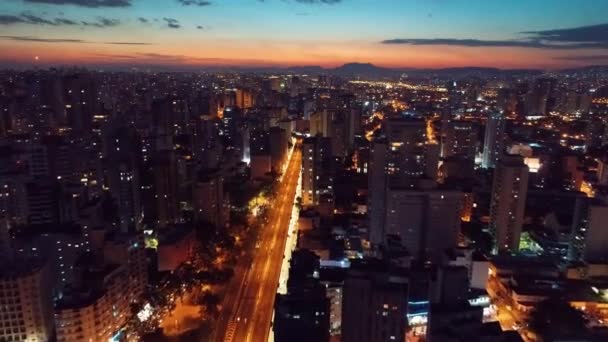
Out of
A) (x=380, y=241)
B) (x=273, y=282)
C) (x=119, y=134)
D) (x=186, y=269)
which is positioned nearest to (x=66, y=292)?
(x=186, y=269)

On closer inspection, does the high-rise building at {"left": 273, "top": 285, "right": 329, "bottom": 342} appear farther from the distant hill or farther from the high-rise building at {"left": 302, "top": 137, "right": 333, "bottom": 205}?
the distant hill

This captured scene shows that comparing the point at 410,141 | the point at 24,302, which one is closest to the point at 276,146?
the point at 410,141

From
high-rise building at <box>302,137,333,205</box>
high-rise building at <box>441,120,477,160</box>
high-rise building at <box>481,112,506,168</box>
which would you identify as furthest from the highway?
high-rise building at <box>481,112,506,168</box>

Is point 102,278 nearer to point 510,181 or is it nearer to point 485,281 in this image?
point 485,281

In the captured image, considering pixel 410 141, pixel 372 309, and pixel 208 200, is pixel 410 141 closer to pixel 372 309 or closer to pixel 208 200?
pixel 208 200

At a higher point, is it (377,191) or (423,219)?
(377,191)
